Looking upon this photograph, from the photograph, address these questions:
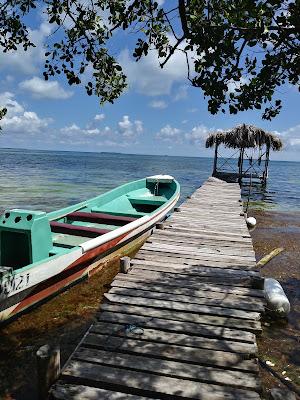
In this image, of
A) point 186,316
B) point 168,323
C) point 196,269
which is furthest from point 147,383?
point 196,269

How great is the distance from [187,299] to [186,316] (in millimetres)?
512

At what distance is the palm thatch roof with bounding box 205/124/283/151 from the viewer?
26156 mm

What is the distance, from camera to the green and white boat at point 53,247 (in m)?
6.17

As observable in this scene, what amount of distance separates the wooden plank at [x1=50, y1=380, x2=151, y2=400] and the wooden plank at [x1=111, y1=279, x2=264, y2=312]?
226cm

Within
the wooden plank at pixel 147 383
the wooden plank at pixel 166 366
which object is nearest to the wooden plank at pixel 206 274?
the wooden plank at pixel 166 366

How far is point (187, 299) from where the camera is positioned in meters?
5.54

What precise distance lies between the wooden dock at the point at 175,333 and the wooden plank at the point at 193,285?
2 centimetres

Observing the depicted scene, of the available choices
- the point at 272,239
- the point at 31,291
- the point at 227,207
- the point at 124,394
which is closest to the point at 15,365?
the point at 31,291

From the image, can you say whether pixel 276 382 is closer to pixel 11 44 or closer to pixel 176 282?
pixel 176 282

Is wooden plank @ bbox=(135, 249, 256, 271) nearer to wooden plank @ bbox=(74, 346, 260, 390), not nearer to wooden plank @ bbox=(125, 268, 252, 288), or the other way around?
wooden plank @ bbox=(125, 268, 252, 288)

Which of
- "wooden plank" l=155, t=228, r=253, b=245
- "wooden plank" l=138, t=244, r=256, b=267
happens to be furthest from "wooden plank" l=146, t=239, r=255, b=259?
"wooden plank" l=155, t=228, r=253, b=245

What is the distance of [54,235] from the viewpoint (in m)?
9.46

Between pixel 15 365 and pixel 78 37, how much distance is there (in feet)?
16.9

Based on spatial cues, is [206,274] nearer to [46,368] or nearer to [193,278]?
[193,278]
